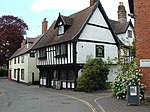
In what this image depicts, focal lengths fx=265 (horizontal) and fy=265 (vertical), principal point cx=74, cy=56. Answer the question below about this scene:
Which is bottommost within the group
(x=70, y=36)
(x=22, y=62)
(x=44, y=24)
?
(x=22, y=62)

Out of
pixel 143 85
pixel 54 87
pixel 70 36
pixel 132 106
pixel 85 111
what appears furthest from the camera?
pixel 54 87

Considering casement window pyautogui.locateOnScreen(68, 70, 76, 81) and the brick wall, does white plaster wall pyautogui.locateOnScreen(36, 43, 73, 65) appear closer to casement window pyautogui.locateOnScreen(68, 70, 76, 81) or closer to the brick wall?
casement window pyautogui.locateOnScreen(68, 70, 76, 81)

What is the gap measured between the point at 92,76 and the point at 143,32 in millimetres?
11024

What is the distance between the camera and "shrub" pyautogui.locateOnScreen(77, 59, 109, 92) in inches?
→ 1023

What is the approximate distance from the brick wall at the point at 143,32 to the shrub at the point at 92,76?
10356mm

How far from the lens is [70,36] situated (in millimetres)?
28391

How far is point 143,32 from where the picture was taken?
52.7 ft

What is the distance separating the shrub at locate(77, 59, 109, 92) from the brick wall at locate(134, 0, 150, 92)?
10.4 m

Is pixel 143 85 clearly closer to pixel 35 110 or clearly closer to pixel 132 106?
pixel 132 106

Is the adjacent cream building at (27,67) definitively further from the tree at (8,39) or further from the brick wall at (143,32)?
the brick wall at (143,32)

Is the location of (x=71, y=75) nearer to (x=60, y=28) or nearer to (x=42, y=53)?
(x=60, y=28)

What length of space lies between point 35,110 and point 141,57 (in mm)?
7004

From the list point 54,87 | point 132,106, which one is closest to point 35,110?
point 132,106

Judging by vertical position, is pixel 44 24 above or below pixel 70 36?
above
